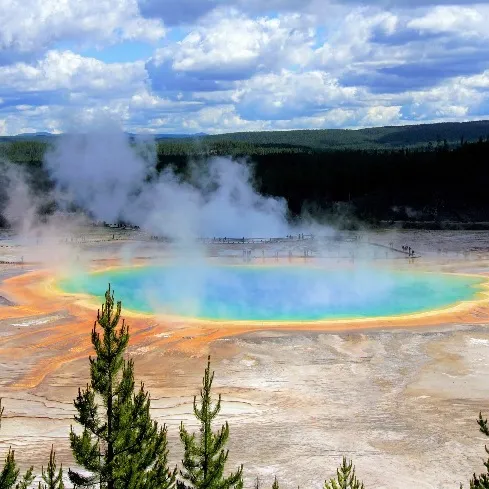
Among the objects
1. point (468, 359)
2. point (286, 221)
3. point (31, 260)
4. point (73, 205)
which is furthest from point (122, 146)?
point (468, 359)

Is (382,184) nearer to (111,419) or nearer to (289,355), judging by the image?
(289,355)

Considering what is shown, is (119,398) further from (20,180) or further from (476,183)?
(20,180)

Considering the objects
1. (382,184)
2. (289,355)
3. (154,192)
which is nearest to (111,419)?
(289,355)

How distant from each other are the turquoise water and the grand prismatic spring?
10 centimetres

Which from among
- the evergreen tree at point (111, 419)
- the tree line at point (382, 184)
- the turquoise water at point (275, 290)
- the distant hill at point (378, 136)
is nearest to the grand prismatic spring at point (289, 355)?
the turquoise water at point (275, 290)

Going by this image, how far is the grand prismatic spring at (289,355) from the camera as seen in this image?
44.7 ft

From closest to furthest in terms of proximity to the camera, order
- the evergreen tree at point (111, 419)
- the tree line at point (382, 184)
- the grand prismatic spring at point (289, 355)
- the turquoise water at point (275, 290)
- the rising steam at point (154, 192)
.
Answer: the evergreen tree at point (111, 419) → the grand prismatic spring at point (289, 355) → the turquoise water at point (275, 290) → the rising steam at point (154, 192) → the tree line at point (382, 184)

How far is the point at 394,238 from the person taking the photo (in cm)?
4569

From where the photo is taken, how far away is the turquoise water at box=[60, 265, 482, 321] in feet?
84.6

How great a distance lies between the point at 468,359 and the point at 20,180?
53.4m

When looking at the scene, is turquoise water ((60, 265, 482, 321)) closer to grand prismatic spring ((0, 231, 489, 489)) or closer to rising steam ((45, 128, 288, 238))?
grand prismatic spring ((0, 231, 489, 489))

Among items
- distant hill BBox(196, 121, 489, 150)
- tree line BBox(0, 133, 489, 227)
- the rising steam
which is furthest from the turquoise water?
distant hill BBox(196, 121, 489, 150)

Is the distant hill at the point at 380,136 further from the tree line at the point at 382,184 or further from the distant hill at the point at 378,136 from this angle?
the tree line at the point at 382,184

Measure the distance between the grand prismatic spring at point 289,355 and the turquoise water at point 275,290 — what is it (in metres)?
0.10
